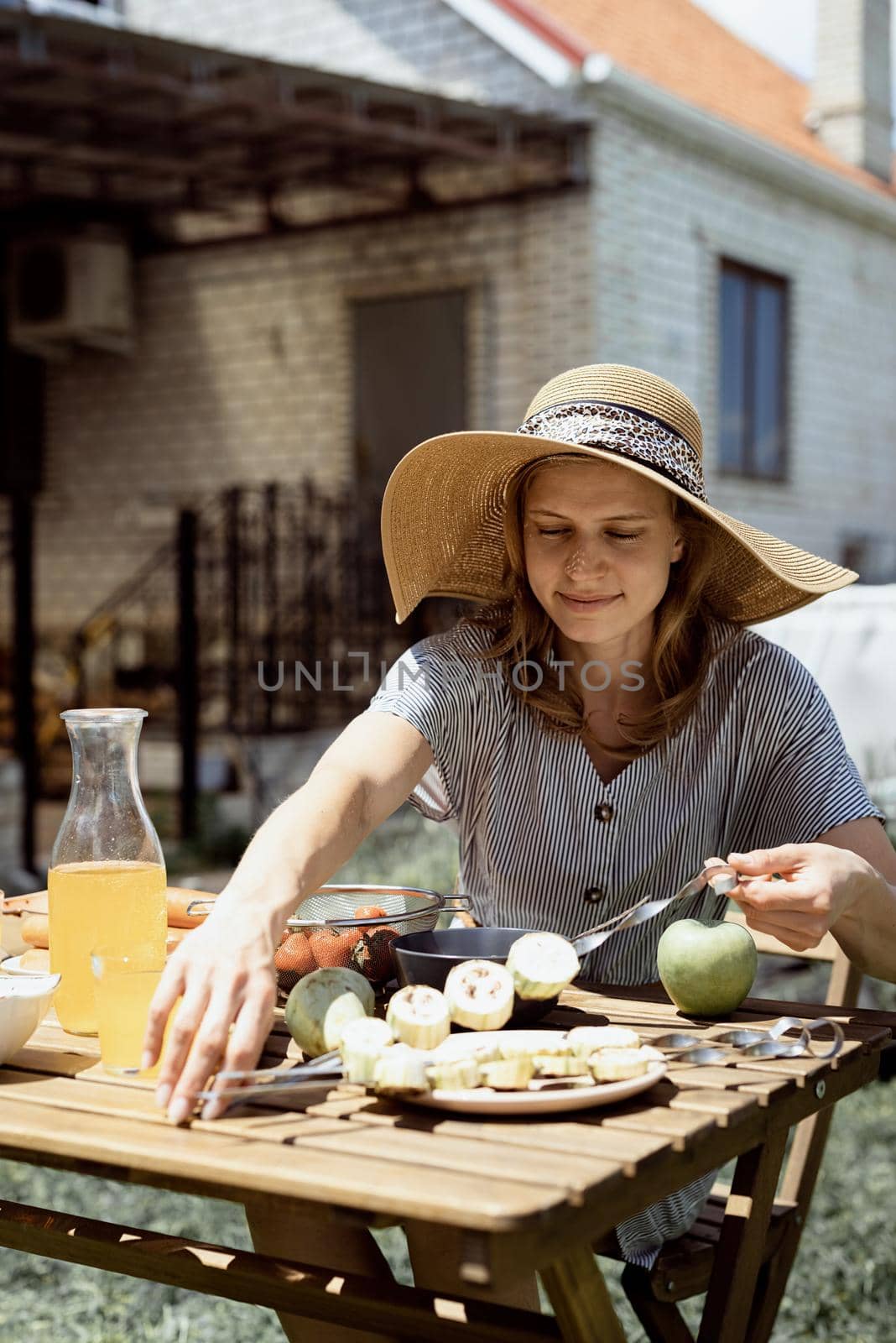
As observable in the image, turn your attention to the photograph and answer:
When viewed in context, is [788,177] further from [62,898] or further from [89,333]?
[62,898]

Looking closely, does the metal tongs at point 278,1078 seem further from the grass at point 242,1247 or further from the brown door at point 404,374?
the brown door at point 404,374

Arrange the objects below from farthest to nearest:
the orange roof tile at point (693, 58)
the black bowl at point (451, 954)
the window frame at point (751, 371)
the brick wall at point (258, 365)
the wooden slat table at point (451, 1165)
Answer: the window frame at point (751, 371) → the orange roof tile at point (693, 58) → the brick wall at point (258, 365) → the black bowl at point (451, 954) → the wooden slat table at point (451, 1165)

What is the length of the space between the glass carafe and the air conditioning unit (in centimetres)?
964

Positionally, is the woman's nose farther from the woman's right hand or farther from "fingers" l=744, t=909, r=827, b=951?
the woman's right hand

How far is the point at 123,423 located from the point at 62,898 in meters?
10.2

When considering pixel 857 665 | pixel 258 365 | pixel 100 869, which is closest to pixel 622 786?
pixel 100 869

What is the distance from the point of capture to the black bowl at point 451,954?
1.63m

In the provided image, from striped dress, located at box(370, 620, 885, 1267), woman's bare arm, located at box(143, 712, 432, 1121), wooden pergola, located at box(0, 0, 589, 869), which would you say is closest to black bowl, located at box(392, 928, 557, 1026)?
woman's bare arm, located at box(143, 712, 432, 1121)

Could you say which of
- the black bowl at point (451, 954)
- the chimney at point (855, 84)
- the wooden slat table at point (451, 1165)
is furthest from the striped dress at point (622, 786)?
the chimney at point (855, 84)

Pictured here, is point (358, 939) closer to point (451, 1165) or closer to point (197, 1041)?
point (197, 1041)

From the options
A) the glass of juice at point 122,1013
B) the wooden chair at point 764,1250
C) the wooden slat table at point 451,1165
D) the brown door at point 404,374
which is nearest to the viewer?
the wooden slat table at point 451,1165

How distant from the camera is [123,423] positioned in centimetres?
1155

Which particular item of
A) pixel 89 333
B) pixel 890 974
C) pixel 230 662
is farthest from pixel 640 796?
pixel 89 333

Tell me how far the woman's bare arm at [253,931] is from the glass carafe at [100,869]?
0.16 m
